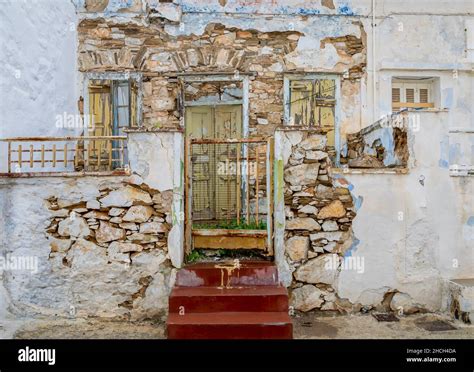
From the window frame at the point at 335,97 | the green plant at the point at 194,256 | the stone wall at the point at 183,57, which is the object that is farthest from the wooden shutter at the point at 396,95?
the green plant at the point at 194,256

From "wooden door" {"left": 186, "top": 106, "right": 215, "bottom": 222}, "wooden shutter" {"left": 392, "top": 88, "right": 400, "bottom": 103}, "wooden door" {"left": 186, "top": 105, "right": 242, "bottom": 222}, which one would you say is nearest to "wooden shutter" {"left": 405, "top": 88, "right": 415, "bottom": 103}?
"wooden shutter" {"left": 392, "top": 88, "right": 400, "bottom": 103}

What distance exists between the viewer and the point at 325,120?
28.7 ft

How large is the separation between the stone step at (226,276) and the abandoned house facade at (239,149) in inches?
Answer: 11.2

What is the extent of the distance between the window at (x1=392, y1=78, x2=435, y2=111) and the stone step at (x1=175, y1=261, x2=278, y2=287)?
16.7 feet

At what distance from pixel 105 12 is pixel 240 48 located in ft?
8.49

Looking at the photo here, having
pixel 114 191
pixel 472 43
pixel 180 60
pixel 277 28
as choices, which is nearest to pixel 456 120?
pixel 472 43

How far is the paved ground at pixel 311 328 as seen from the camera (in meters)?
5.19

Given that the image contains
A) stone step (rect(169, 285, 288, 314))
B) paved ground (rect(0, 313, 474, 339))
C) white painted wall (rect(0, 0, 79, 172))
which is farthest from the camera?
white painted wall (rect(0, 0, 79, 172))

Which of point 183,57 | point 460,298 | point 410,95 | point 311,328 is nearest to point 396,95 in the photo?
point 410,95

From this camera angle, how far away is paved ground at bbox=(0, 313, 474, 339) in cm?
519

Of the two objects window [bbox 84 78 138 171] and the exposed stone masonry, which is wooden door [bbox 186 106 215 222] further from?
the exposed stone masonry

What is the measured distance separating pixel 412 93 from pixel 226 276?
230 inches

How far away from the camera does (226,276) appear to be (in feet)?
17.9

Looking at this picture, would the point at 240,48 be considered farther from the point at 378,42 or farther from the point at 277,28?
the point at 378,42
